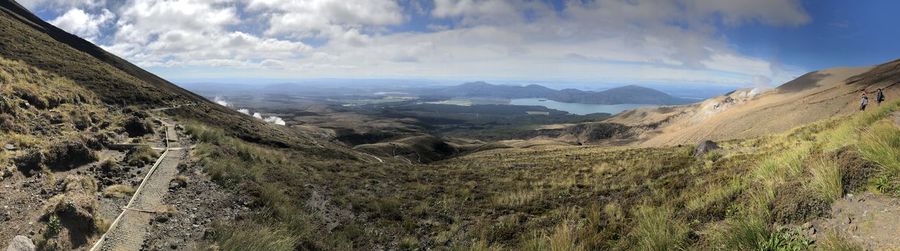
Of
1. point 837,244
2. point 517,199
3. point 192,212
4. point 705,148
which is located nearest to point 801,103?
point 705,148

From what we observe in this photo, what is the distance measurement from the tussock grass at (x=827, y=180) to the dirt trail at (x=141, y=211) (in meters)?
13.9

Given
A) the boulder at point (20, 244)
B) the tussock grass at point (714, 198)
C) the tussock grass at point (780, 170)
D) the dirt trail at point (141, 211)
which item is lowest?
the dirt trail at point (141, 211)

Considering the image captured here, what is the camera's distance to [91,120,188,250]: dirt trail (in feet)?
32.2

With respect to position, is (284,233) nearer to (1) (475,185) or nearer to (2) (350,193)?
(2) (350,193)

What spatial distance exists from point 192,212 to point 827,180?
15252mm

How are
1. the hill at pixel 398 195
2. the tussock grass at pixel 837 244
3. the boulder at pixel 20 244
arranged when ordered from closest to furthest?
the tussock grass at pixel 837 244, the hill at pixel 398 195, the boulder at pixel 20 244

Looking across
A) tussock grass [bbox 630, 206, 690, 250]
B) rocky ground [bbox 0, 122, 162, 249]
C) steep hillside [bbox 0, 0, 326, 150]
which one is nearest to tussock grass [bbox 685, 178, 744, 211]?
tussock grass [bbox 630, 206, 690, 250]

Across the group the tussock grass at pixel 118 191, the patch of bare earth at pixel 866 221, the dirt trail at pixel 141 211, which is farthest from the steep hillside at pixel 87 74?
the patch of bare earth at pixel 866 221

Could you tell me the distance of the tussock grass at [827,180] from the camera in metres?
6.40

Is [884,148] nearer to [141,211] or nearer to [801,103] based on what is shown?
[141,211]

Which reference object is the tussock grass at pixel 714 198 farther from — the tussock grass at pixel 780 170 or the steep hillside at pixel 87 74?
the steep hillside at pixel 87 74

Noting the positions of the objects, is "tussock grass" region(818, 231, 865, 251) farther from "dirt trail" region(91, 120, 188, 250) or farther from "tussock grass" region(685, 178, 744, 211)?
"dirt trail" region(91, 120, 188, 250)

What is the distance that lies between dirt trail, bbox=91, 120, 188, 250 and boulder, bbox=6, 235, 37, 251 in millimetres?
1047

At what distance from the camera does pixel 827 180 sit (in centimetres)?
661
